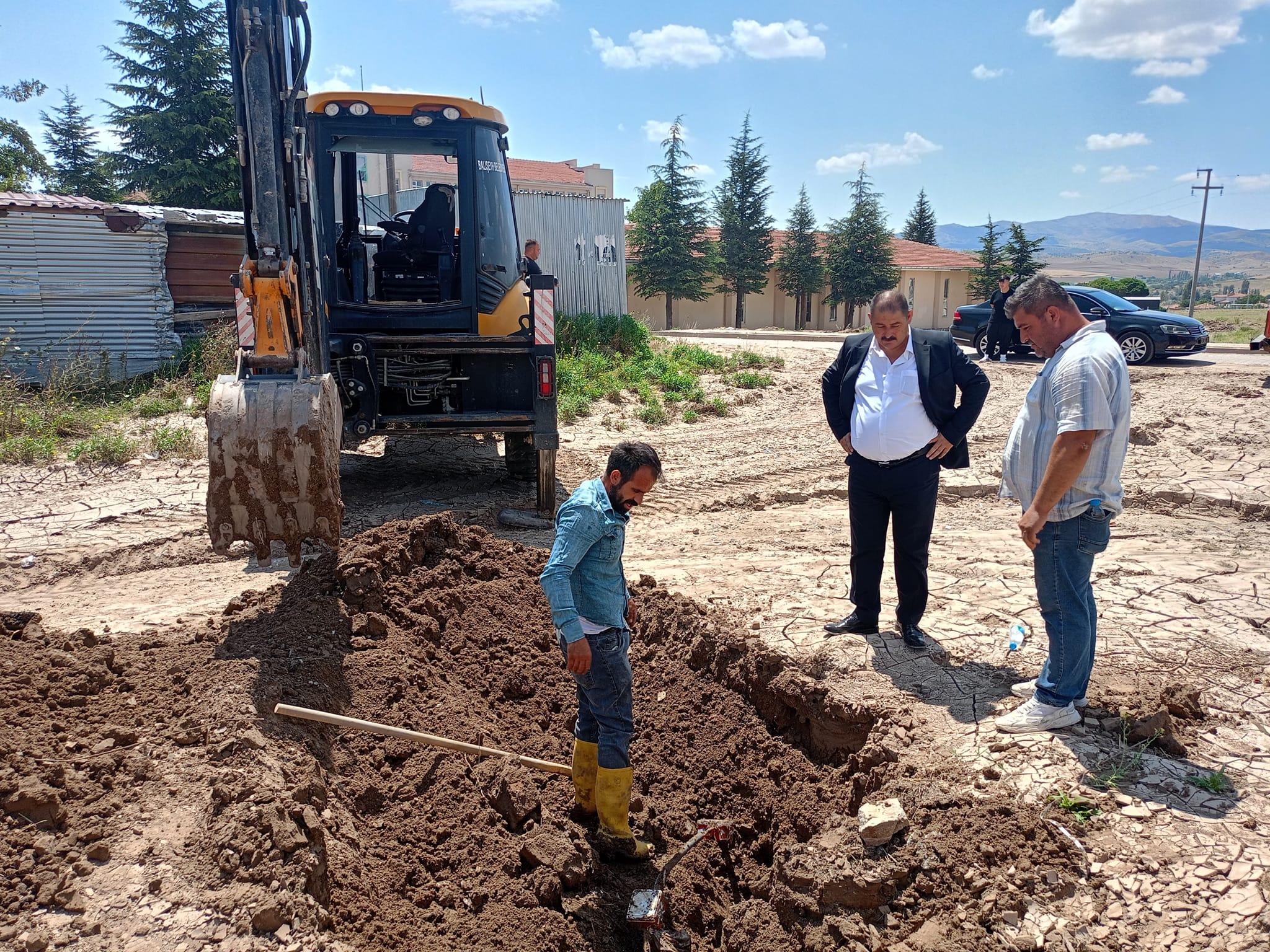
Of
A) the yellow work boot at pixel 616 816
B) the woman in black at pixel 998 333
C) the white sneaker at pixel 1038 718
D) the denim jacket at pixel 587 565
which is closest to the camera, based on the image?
the denim jacket at pixel 587 565

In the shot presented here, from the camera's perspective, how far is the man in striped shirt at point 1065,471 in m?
3.39

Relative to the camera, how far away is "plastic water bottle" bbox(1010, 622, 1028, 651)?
180 inches

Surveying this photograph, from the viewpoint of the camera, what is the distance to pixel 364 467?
916 centimetres

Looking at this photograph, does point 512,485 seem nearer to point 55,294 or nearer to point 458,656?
point 458,656

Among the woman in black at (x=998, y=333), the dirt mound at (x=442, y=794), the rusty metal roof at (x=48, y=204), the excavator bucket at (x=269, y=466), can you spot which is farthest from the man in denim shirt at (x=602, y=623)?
the woman in black at (x=998, y=333)

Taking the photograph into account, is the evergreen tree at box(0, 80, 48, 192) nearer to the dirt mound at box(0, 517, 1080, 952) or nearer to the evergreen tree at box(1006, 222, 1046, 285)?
the dirt mound at box(0, 517, 1080, 952)

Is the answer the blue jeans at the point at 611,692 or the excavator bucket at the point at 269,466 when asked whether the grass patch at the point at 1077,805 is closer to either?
the blue jeans at the point at 611,692

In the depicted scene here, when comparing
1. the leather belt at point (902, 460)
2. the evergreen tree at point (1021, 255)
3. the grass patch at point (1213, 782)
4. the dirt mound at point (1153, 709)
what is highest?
the evergreen tree at point (1021, 255)

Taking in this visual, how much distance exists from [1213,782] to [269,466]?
4.28 meters

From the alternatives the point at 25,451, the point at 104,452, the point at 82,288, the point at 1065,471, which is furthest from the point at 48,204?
the point at 1065,471

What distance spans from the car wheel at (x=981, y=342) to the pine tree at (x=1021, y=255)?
1774 centimetres

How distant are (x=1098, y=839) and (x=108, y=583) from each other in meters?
6.13

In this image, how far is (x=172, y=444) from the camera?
872 centimetres

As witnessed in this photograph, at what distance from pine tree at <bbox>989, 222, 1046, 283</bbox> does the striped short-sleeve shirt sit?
3359 cm
